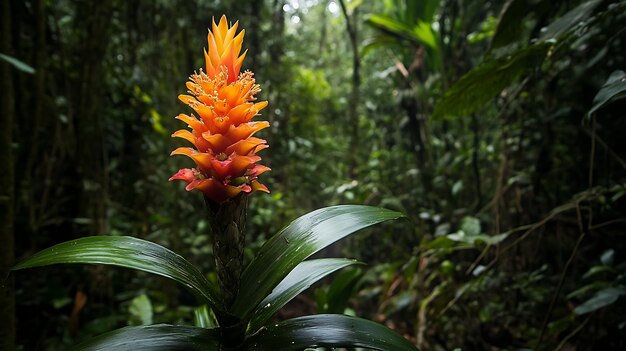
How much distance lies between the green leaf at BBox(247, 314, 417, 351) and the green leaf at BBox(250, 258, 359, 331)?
0.03 m

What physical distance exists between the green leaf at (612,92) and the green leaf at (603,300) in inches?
23.8

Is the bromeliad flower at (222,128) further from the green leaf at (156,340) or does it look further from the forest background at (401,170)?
the forest background at (401,170)

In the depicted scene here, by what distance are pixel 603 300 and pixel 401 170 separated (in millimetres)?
2542

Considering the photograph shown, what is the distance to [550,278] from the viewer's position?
5.97ft

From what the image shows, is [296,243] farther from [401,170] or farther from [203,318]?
[401,170]

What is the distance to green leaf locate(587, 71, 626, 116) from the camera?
0.73 meters

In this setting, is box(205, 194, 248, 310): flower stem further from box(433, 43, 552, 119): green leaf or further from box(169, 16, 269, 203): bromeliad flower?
box(433, 43, 552, 119): green leaf

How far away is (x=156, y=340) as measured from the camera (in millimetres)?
561

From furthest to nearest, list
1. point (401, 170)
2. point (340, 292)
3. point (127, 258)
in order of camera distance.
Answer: point (401, 170), point (340, 292), point (127, 258)

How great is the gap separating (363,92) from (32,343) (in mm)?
3971

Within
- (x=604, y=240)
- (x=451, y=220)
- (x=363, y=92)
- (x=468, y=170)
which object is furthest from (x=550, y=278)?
(x=363, y=92)

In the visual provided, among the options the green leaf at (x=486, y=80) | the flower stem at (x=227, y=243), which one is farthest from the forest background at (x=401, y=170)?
the flower stem at (x=227, y=243)

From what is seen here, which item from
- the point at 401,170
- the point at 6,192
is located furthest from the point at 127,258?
the point at 401,170

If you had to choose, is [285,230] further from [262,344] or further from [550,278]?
[550,278]
